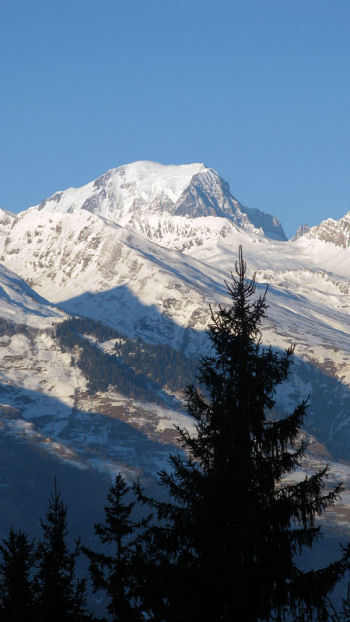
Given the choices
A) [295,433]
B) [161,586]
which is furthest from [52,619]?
[295,433]

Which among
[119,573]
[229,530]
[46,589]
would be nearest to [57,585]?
[46,589]

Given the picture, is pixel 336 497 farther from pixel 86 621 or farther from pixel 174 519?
pixel 86 621

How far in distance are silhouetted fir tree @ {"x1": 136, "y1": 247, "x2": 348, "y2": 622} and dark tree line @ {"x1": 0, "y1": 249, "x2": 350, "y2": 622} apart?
0.04 metres

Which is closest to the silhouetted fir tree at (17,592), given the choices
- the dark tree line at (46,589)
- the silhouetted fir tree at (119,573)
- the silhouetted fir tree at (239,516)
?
the dark tree line at (46,589)

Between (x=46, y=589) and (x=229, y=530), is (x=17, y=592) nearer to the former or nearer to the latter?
(x=46, y=589)

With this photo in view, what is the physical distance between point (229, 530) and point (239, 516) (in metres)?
0.76

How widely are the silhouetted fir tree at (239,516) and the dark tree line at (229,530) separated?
0.04 metres

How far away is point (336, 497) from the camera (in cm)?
3559

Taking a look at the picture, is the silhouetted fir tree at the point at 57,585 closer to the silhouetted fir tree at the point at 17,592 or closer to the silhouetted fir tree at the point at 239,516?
the silhouetted fir tree at the point at 17,592

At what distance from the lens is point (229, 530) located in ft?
114

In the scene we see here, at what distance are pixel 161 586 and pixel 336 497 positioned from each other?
24.1 feet

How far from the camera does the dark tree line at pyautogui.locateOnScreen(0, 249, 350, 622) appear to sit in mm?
34219

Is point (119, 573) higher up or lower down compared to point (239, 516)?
lower down

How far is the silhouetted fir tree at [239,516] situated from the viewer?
34.2 metres
